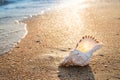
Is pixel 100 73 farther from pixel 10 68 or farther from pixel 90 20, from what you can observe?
pixel 90 20

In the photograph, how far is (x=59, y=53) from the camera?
5176 millimetres

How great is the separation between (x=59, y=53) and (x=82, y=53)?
1.01 meters

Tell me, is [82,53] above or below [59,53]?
above

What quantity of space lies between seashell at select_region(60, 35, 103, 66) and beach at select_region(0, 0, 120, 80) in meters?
0.09

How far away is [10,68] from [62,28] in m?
3.36

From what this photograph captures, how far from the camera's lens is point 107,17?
914cm

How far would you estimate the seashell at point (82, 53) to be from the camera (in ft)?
13.8

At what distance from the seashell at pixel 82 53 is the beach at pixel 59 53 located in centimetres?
9

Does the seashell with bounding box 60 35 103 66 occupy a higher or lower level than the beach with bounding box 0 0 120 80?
higher

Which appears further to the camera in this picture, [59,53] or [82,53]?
[59,53]

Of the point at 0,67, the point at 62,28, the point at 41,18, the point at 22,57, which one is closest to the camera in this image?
the point at 0,67

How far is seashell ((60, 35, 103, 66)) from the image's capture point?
13.8 feet

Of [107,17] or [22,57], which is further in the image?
[107,17]

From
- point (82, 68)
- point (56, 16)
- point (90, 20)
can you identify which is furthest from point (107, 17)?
point (82, 68)
